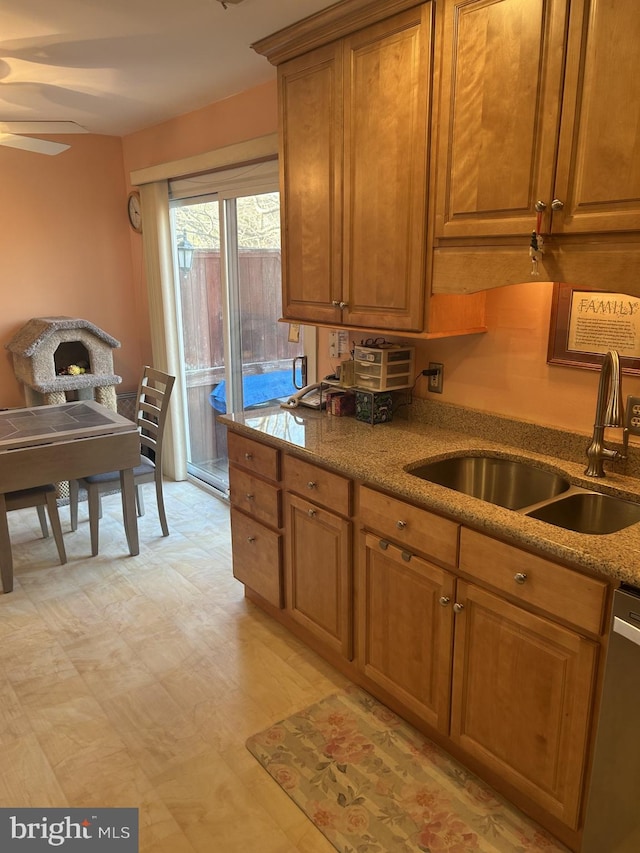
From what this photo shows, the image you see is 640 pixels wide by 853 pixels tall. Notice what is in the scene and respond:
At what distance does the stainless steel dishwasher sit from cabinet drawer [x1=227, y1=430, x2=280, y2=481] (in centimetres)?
146

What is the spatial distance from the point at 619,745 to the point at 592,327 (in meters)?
1.22

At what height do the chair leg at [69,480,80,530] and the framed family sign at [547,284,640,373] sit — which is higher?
the framed family sign at [547,284,640,373]

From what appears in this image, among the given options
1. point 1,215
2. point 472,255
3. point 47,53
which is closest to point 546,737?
point 472,255

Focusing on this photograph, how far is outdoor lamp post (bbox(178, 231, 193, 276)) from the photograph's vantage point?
4434 mm

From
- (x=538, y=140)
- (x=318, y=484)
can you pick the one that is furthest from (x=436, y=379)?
(x=538, y=140)

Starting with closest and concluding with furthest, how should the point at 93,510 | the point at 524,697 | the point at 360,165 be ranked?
the point at 524,697
the point at 360,165
the point at 93,510

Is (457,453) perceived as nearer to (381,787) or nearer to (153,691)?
(381,787)

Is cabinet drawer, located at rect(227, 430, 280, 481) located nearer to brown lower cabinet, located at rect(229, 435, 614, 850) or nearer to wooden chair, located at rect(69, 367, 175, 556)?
brown lower cabinet, located at rect(229, 435, 614, 850)

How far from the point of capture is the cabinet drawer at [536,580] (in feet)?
5.01

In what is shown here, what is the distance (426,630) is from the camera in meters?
2.04

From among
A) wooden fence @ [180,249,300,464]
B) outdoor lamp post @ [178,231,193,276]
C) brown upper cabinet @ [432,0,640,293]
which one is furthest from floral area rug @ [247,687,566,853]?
outdoor lamp post @ [178,231,193,276]

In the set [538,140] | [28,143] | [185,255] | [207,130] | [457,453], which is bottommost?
[457,453]

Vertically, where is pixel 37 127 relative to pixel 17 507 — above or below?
above

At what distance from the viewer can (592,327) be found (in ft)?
6.69
